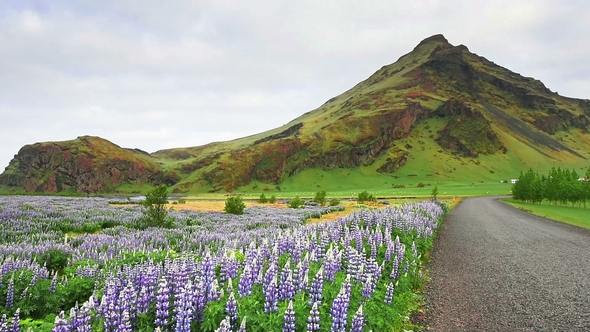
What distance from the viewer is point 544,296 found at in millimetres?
10977

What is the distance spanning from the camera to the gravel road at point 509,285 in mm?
8984

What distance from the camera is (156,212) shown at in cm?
2330

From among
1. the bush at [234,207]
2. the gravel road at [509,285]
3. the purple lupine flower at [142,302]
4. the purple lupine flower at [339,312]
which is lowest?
the gravel road at [509,285]

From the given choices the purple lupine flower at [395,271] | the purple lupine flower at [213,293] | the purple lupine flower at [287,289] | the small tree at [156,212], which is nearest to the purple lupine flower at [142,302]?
the purple lupine flower at [213,293]

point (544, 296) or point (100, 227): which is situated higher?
point (100, 227)

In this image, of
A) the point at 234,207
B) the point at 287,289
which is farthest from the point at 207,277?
the point at 234,207

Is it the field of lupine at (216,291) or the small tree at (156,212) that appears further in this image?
the small tree at (156,212)

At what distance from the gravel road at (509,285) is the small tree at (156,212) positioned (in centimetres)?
1697

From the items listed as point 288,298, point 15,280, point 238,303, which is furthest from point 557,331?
point 15,280

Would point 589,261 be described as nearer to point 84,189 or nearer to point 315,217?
point 315,217

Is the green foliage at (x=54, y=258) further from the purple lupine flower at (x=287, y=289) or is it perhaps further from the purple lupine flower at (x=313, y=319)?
the purple lupine flower at (x=313, y=319)

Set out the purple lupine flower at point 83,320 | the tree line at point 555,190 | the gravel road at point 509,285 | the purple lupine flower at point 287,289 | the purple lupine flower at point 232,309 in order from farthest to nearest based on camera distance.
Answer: the tree line at point 555,190
the gravel road at point 509,285
the purple lupine flower at point 287,289
the purple lupine flower at point 232,309
the purple lupine flower at point 83,320

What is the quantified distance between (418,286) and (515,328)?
354 centimetres

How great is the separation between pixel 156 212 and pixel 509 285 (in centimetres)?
2064
